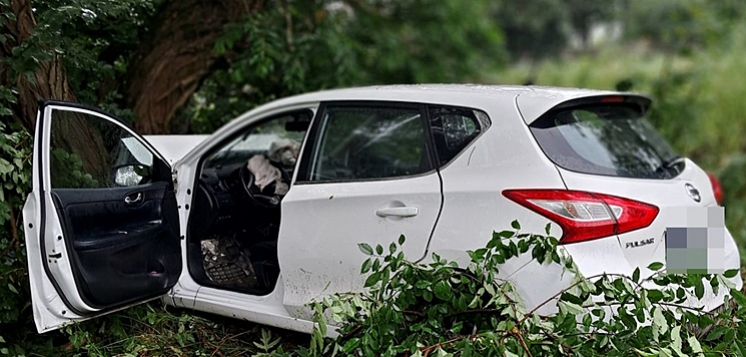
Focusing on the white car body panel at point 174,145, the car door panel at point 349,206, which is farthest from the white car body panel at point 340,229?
the white car body panel at point 174,145

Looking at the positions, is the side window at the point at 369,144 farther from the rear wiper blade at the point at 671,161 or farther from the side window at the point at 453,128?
the rear wiper blade at the point at 671,161

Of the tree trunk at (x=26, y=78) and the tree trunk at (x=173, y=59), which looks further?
the tree trunk at (x=173, y=59)

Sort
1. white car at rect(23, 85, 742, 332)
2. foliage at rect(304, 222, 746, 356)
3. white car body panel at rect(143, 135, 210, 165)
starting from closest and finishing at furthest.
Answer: foliage at rect(304, 222, 746, 356) < white car at rect(23, 85, 742, 332) < white car body panel at rect(143, 135, 210, 165)

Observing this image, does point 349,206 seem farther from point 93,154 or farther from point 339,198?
point 93,154

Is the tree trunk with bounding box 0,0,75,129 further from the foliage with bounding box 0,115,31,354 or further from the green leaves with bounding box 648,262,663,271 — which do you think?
the green leaves with bounding box 648,262,663,271

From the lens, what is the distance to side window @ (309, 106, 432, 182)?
10.8ft

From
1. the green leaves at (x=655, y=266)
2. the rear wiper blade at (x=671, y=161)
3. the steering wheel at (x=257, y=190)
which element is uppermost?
the rear wiper blade at (x=671, y=161)

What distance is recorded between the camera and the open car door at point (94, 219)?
270 centimetres

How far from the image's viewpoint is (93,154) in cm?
296

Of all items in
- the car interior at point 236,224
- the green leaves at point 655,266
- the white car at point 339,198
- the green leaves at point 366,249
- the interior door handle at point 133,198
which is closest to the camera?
the green leaves at point 655,266

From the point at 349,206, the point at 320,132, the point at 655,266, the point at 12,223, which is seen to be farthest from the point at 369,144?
the point at 12,223

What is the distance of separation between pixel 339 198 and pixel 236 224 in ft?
2.60

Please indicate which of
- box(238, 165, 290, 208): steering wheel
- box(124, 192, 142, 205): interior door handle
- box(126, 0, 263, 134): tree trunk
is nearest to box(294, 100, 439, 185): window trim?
box(238, 165, 290, 208): steering wheel

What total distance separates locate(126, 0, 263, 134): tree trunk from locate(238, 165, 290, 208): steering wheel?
1063mm
